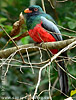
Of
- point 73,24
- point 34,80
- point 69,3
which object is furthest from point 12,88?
point 69,3

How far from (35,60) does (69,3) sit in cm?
166

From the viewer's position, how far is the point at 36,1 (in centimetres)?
633

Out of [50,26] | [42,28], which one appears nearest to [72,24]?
[50,26]

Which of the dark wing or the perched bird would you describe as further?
the dark wing

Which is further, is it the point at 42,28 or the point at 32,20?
the point at 32,20

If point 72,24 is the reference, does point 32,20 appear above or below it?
above

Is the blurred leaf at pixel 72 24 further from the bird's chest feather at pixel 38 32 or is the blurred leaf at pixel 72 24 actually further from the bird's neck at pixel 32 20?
the bird's neck at pixel 32 20

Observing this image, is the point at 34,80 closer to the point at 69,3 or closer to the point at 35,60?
the point at 35,60

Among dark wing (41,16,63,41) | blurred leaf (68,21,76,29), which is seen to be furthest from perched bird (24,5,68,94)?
blurred leaf (68,21,76,29)

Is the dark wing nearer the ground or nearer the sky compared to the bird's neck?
nearer the ground

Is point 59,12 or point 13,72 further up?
point 59,12

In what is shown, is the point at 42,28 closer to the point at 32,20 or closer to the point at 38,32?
the point at 38,32

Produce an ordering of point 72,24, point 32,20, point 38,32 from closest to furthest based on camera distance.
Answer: point 38,32 < point 72,24 < point 32,20

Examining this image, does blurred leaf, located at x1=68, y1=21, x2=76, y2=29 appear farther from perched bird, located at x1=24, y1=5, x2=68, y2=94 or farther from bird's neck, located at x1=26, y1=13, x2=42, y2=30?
bird's neck, located at x1=26, y1=13, x2=42, y2=30
